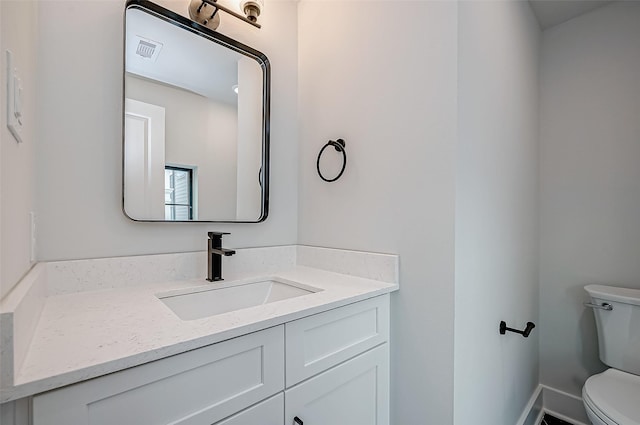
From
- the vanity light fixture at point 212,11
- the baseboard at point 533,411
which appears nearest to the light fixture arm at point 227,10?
the vanity light fixture at point 212,11

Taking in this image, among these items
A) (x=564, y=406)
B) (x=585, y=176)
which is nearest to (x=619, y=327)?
(x=564, y=406)

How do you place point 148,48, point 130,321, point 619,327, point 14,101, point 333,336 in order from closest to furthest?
point 14,101, point 130,321, point 333,336, point 148,48, point 619,327

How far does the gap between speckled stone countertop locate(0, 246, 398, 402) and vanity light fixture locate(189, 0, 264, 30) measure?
3.17ft

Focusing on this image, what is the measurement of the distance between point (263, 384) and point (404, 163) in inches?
34.1

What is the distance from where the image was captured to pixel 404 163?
1.16m

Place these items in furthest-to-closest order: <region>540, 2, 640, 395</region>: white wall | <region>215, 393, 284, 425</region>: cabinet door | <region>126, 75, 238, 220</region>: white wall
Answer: <region>540, 2, 640, 395</region>: white wall < <region>126, 75, 238, 220</region>: white wall < <region>215, 393, 284, 425</region>: cabinet door

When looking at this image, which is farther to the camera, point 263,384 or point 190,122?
point 190,122

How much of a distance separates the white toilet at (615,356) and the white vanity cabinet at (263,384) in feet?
2.90

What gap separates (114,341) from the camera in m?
0.63

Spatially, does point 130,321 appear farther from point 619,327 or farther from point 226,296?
point 619,327

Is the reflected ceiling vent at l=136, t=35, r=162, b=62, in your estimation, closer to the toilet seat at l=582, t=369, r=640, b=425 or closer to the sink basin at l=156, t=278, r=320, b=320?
the sink basin at l=156, t=278, r=320, b=320

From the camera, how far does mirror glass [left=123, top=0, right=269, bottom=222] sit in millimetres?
1109

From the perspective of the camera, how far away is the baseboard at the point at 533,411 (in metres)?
1.62

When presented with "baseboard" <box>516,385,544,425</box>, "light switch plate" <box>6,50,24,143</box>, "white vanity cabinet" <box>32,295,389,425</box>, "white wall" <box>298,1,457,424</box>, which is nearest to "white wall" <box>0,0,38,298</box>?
"light switch plate" <box>6,50,24,143</box>
